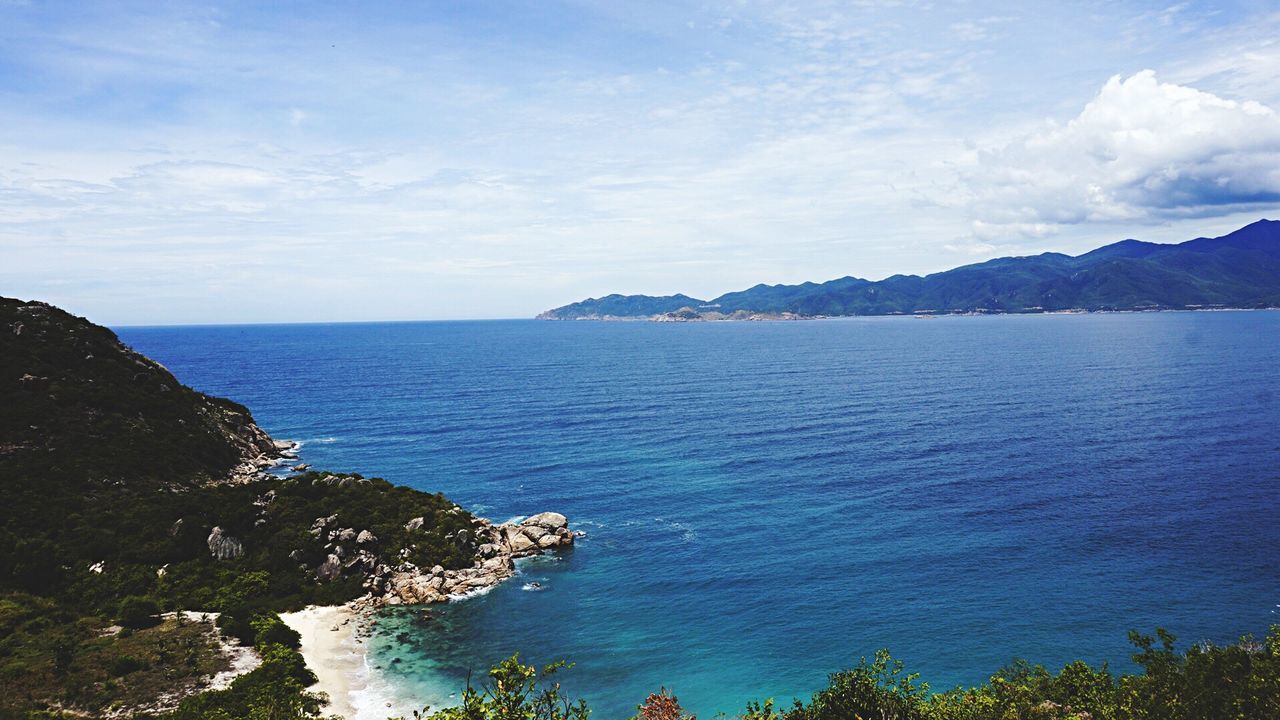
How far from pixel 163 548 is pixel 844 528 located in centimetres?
7636

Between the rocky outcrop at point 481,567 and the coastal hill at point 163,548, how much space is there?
204 mm

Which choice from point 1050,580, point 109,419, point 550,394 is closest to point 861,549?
point 1050,580

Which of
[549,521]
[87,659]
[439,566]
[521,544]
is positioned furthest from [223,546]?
[549,521]

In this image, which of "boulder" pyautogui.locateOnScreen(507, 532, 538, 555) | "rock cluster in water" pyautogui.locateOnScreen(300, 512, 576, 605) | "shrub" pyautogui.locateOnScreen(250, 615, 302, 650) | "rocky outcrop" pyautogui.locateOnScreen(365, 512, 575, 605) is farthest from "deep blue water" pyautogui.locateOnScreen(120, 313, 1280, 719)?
"shrub" pyautogui.locateOnScreen(250, 615, 302, 650)

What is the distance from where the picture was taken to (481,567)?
73.7m

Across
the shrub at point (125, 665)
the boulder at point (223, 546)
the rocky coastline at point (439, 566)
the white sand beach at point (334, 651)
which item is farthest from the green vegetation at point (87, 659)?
the rocky coastline at point (439, 566)

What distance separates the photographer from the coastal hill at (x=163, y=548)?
1929 inches

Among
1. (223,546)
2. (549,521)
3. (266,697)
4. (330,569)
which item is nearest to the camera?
(266,697)

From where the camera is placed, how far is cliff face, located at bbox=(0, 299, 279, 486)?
275ft

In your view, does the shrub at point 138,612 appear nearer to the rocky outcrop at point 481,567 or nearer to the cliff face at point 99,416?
the rocky outcrop at point 481,567

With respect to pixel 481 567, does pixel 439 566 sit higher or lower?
higher

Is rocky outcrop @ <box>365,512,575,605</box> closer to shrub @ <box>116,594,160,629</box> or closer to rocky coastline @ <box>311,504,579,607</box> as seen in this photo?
rocky coastline @ <box>311,504,579,607</box>

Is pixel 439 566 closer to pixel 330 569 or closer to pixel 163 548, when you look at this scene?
pixel 330 569

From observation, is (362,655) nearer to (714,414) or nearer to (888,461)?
(888,461)
